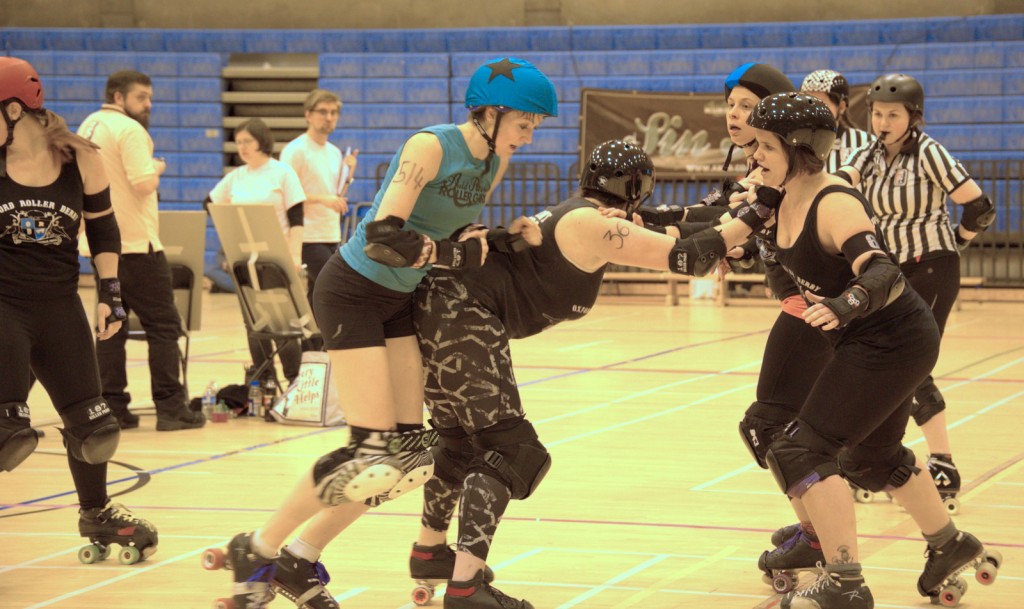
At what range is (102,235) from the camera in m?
4.47

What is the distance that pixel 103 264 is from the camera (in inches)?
177

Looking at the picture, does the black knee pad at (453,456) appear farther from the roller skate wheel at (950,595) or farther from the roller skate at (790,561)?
the roller skate wheel at (950,595)

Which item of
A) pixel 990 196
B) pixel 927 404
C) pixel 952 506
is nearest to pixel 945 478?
pixel 952 506

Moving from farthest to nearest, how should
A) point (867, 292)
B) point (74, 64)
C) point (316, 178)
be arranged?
point (74, 64) → point (316, 178) → point (867, 292)

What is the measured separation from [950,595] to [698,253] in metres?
1.15

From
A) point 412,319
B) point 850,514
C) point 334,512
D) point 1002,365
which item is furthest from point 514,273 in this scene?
point 1002,365

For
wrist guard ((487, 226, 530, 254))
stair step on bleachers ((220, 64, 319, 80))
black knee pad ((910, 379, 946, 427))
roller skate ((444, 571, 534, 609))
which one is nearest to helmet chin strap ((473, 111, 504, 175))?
wrist guard ((487, 226, 530, 254))

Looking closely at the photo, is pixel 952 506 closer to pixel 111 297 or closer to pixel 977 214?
pixel 977 214

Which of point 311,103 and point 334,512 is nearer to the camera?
point 334,512

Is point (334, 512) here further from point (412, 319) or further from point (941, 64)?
point (941, 64)

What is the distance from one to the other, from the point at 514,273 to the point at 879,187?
2062 millimetres

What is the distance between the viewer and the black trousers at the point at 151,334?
22.2 ft

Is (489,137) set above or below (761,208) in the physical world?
above

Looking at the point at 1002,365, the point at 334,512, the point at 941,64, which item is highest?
the point at 941,64
